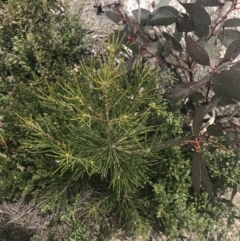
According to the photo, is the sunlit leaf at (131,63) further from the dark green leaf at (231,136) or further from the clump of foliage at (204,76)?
the dark green leaf at (231,136)

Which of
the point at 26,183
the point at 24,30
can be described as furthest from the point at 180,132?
the point at 24,30

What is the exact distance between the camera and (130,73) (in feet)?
6.53

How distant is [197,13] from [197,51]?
A: 0.75 ft

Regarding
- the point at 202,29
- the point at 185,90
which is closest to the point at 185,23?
the point at 202,29

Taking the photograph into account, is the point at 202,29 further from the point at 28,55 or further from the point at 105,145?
the point at 28,55

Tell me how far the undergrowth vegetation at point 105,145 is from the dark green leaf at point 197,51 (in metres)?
0.16

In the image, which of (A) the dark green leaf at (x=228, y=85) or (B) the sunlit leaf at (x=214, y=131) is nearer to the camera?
(A) the dark green leaf at (x=228, y=85)

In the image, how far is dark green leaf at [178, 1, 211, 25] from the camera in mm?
1572

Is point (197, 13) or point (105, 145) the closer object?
point (197, 13)

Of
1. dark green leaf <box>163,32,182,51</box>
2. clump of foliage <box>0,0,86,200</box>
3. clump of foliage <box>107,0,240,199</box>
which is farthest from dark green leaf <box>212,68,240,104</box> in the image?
clump of foliage <box>0,0,86,200</box>

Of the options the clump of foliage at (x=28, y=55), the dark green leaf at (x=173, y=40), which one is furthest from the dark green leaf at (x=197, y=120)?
the clump of foliage at (x=28, y=55)

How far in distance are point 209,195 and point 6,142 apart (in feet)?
3.43

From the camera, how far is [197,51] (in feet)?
4.79

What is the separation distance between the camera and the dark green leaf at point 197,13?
157 cm
